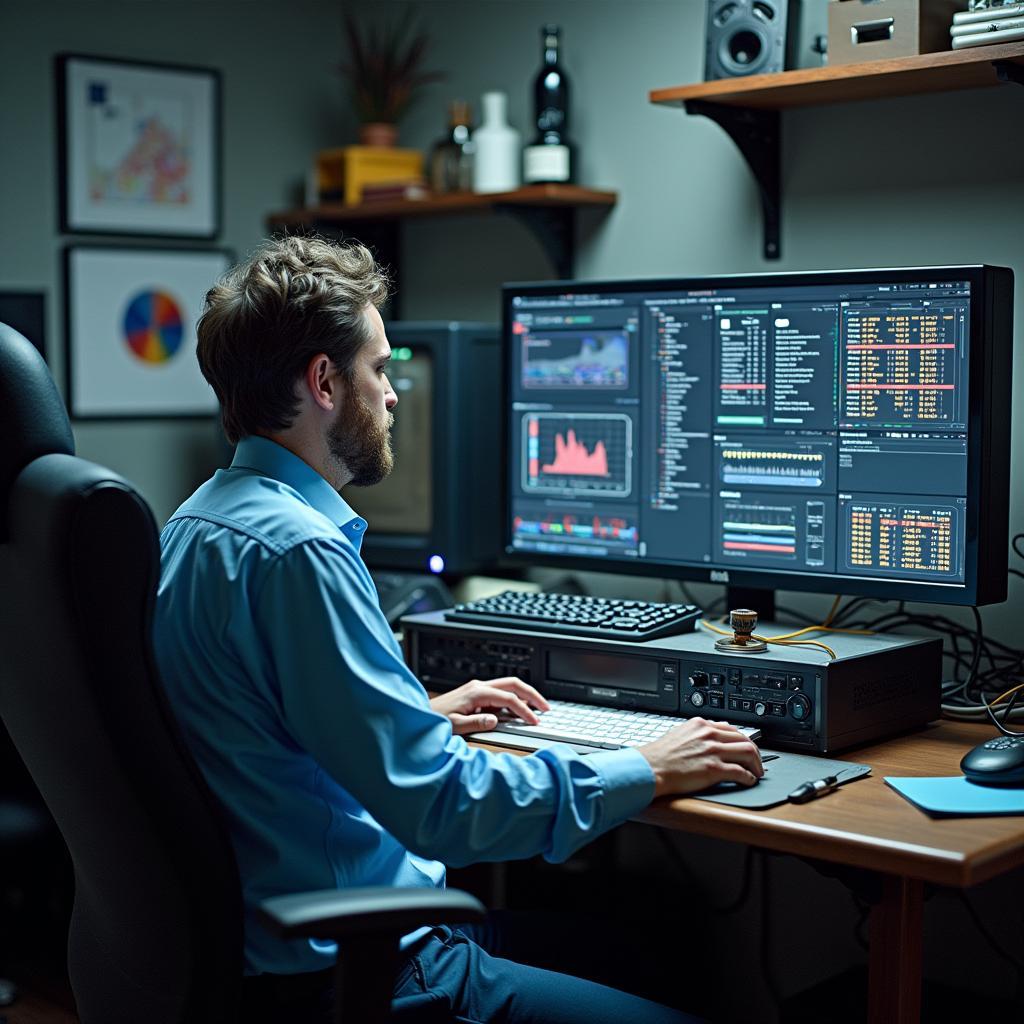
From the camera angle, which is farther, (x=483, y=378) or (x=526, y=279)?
(x=526, y=279)

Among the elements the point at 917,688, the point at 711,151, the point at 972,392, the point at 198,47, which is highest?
the point at 198,47

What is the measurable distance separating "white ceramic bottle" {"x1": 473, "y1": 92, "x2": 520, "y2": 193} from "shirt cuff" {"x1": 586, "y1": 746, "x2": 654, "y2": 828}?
1.56 metres

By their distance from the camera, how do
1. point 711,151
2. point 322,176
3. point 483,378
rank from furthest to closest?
point 322,176, point 483,378, point 711,151

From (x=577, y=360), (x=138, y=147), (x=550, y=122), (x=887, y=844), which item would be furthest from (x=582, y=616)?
(x=138, y=147)

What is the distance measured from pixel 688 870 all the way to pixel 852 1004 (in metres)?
0.68

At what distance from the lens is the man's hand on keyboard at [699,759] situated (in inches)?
63.4

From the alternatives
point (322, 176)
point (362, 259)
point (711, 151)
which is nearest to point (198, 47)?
point (322, 176)

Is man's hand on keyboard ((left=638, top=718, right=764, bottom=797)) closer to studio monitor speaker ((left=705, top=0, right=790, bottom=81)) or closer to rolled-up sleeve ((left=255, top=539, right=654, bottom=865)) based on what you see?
rolled-up sleeve ((left=255, top=539, right=654, bottom=865))

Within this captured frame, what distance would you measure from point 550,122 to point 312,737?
1.66m

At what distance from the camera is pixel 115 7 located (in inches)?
124

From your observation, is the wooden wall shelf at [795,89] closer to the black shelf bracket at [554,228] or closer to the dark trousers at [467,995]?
the black shelf bracket at [554,228]

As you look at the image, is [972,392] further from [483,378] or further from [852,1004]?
[483,378]

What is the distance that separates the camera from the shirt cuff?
1532 mm

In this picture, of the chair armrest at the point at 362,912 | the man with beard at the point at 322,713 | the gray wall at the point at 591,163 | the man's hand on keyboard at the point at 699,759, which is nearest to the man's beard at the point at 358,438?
the man with beard at the point at 322,713
